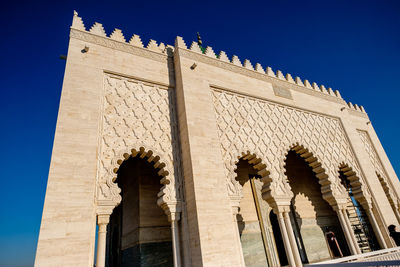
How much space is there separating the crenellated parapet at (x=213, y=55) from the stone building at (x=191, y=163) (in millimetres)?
38

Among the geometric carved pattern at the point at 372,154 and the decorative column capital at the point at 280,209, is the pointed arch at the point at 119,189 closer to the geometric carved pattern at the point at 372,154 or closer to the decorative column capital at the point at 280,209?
the decorative column capital at the point at 280,209

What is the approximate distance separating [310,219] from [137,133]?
5954 millimetres

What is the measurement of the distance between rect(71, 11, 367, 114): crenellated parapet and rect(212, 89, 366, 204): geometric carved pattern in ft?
3.15

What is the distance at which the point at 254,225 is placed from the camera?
267 inches

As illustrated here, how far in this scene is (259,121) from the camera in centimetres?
667

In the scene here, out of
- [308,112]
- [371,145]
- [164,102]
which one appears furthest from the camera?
[371,145]

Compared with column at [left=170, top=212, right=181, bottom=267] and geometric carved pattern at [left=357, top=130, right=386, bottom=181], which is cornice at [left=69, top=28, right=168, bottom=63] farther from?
geometric carved pattern at [left=357, top=130, right=386, bottom=181]

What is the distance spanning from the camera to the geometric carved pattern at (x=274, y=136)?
5910 millimetres

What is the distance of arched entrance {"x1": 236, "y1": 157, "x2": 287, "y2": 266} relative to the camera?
6363mm

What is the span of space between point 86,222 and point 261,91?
17.8ft

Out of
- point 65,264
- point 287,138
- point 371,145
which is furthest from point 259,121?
point 371,145

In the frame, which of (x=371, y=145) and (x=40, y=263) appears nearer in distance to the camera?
(x=40, y=263)

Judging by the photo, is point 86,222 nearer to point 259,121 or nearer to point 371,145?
point 259,121

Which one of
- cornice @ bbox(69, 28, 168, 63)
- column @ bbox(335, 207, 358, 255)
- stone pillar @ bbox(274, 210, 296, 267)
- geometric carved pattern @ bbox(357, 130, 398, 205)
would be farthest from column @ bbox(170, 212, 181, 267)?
geometric carved pattern @ bbox(357, 130, 398, 205)
